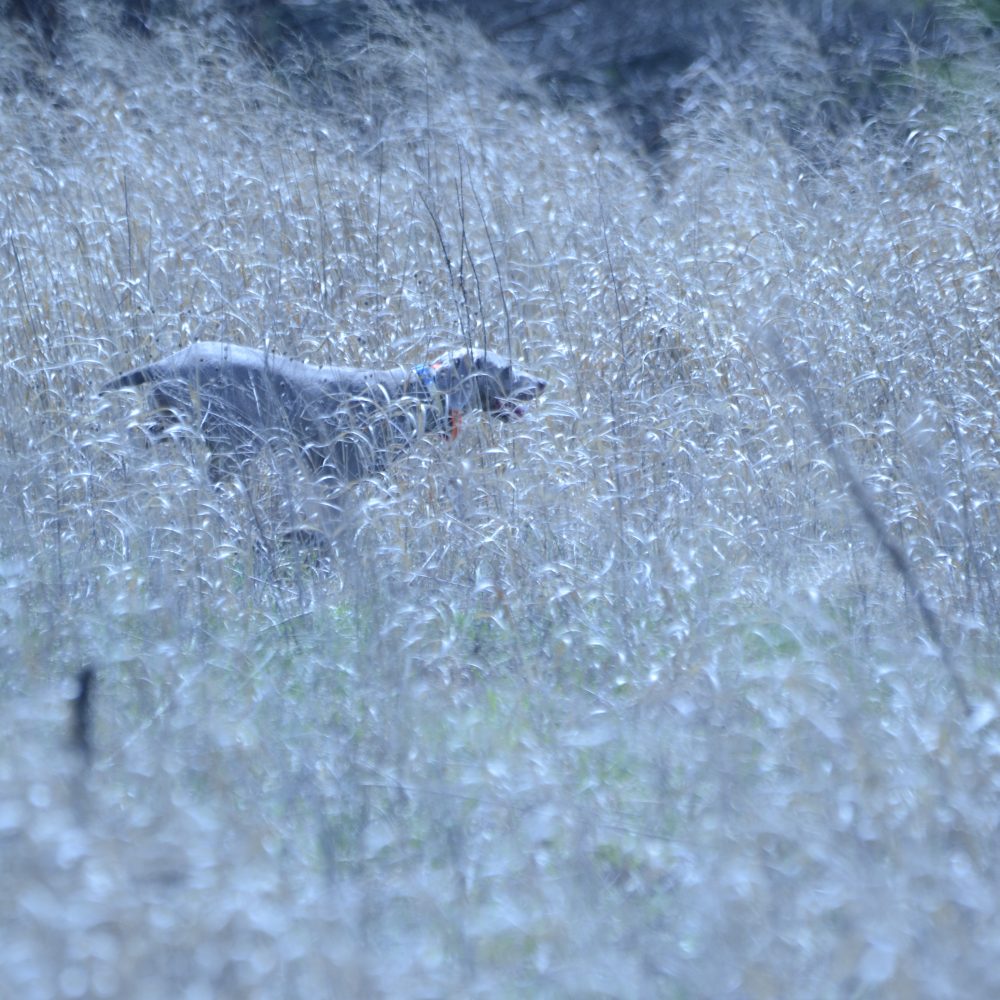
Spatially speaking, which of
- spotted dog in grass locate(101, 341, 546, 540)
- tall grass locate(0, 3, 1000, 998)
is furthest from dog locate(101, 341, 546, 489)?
tall grass locate(0, 3, 1000, 998)

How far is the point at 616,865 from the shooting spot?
7.22 feet

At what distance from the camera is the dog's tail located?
4281mm

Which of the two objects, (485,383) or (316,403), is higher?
(485,383)

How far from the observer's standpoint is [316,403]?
4180mm

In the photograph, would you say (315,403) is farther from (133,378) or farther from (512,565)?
(512,565)

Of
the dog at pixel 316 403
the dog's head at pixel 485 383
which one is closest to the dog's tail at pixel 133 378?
the dog at pixel 316 403

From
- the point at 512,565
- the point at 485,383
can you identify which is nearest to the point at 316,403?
the point at 485,383

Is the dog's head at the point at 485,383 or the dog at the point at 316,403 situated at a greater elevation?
the dog's head at the point at 485,383

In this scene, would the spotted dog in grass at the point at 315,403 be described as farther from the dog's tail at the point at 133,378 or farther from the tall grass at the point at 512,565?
the tall grass at the point at 512,565

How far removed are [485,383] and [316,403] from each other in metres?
0.54

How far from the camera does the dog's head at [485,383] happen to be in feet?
14.0

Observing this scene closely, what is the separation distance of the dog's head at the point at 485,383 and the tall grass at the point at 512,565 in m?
0.09

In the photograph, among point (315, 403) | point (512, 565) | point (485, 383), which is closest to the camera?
point (512, 565)

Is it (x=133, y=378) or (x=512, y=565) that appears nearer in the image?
(x=512, y=565)
